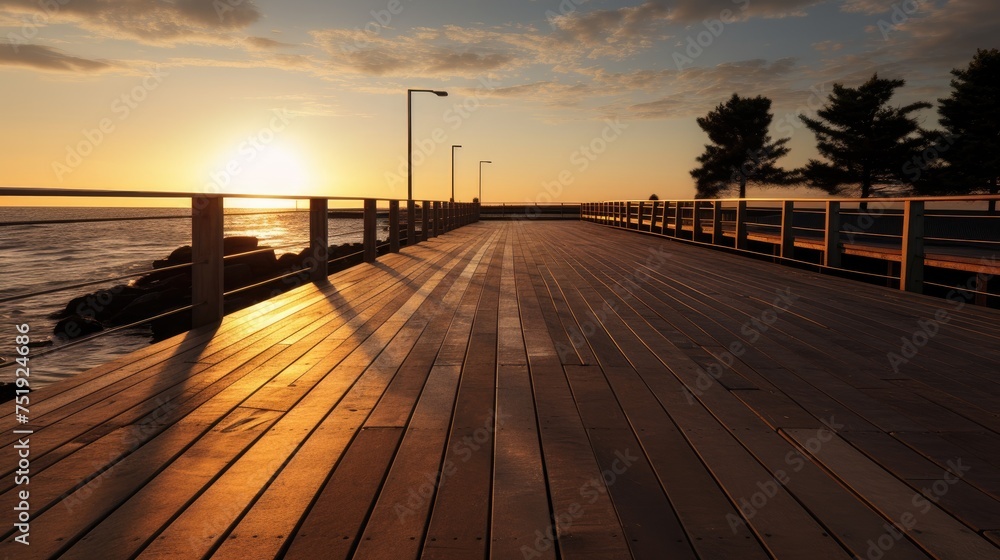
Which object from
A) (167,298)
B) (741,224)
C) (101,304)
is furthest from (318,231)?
(101,304)

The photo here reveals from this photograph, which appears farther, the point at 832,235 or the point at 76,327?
the point at 76,327

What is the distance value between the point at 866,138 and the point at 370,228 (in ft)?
137

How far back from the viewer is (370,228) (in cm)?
1091

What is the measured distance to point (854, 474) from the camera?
235 centimetres

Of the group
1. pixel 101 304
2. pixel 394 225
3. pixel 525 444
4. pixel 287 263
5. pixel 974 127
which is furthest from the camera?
pixel 974 127

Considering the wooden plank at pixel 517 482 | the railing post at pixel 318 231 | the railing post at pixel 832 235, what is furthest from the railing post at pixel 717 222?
the wooden plank at pixel 517 482

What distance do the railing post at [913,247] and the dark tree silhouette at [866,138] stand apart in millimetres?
40394

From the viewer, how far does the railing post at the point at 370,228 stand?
35.7ft

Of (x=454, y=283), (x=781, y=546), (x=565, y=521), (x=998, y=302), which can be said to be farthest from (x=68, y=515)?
(x=998, y=302)

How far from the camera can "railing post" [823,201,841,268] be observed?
8797mm

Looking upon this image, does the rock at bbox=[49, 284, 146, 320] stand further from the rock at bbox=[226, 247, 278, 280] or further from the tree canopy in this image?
the tree canopy

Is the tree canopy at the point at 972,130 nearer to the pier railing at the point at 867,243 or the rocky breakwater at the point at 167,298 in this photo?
the pier railing at the point at 867,243

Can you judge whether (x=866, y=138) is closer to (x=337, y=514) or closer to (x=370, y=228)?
(x=370, y=228)

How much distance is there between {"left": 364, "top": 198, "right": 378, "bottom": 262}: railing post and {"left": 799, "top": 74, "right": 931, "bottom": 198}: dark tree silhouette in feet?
135
